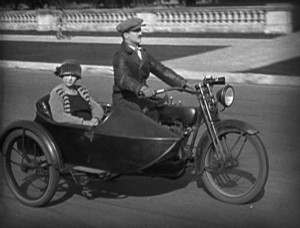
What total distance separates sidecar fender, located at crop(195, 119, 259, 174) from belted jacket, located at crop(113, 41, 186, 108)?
39cm

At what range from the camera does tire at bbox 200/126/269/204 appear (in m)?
3.90

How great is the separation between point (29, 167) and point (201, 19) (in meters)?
8.08

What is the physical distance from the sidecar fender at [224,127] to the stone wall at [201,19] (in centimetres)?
652

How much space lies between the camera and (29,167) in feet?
13.6

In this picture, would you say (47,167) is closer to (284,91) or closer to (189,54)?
(284,91)

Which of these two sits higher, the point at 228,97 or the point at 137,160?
the point at 228,97

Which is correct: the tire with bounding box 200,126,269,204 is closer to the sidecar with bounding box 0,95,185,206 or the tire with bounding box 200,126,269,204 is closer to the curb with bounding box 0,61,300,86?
the sidecar with bounding box 0,95,185,206

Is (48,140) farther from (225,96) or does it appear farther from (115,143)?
(225,96)

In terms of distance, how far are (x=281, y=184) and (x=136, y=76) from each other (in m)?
1.06

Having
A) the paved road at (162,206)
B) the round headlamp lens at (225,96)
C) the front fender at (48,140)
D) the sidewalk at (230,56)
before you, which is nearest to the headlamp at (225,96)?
the round headlamp lens at (225,96)

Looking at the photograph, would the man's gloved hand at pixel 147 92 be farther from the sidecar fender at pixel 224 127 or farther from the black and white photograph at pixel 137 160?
the sidecar fender at pixel 224 127

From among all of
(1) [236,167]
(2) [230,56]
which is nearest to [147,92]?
(1) [236,167]

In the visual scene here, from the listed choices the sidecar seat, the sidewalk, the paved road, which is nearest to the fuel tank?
the paved road

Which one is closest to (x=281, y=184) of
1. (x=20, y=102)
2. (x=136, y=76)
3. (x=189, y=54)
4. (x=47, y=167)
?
(x=136, y=76)
